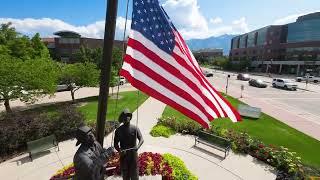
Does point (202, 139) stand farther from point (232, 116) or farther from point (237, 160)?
point (232, 116)

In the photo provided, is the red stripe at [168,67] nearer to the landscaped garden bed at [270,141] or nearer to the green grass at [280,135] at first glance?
the landscaped garden bed at [270,141]

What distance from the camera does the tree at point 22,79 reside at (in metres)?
19.0

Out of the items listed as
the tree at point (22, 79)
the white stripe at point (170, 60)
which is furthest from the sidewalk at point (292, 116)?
the tree at point (22, 79)

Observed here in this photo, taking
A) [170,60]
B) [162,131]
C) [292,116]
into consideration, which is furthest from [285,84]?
[170,60]

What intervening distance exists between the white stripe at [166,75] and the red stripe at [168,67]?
0.06 meters

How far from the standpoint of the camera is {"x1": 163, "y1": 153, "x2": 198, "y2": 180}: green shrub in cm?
994

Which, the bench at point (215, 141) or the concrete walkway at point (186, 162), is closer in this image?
the concrete walkway at point (186, 162)

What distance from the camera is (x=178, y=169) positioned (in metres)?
10.4

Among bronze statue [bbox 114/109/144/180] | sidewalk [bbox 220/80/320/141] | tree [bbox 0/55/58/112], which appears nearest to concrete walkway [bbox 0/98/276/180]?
bronze statue [bbox 114/109/144/180]

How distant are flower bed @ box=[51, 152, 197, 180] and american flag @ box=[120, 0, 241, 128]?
4.24m

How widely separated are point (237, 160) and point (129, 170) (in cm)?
629

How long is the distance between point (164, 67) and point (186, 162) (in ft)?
22.5

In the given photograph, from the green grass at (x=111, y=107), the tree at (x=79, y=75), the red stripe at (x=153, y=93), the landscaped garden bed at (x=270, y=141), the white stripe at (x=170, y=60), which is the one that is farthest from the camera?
the tree at (x=79, y=75)

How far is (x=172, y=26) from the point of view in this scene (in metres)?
6.48
